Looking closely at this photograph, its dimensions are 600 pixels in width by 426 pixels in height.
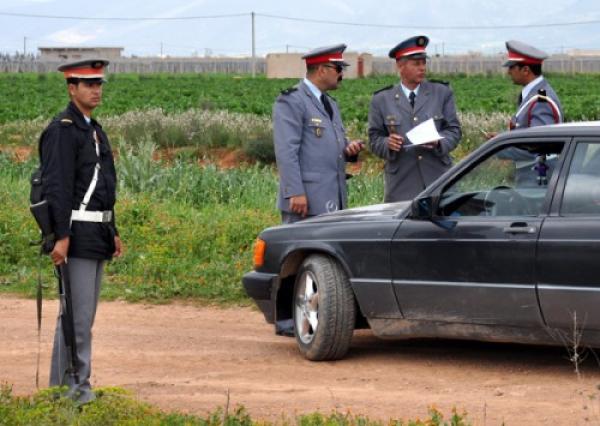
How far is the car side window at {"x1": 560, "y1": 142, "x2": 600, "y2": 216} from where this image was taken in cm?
867

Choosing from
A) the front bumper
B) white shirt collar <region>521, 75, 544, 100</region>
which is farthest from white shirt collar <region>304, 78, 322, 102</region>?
white shirt collar <region>521, 75, 544, 100</region>

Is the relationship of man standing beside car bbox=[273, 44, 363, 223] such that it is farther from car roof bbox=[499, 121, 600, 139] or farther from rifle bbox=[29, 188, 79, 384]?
rifle bbox=[29, 188, 79, 384]

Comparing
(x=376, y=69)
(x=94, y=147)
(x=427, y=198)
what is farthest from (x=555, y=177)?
(x=376, y=69)

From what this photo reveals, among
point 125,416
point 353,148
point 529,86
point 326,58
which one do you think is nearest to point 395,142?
point 353,148

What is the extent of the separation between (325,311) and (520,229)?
143 cm

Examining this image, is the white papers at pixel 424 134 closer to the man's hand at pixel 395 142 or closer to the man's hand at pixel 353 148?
the man's hand at pixel 395 142

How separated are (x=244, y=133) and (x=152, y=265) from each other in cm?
1727

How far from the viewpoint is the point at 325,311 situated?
960 centimetres

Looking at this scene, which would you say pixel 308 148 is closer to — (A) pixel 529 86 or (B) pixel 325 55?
(B) pixel 325 55

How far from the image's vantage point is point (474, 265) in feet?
29.5

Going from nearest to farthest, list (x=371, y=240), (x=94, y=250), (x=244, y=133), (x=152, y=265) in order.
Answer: (x=94, y=250), (x=371, y=240), (x=152, y=265), (x=244, y=133)

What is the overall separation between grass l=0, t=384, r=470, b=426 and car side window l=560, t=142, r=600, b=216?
1528mm

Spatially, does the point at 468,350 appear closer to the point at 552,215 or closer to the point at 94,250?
the point at 552,215

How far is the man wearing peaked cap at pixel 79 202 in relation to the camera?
802 cm
